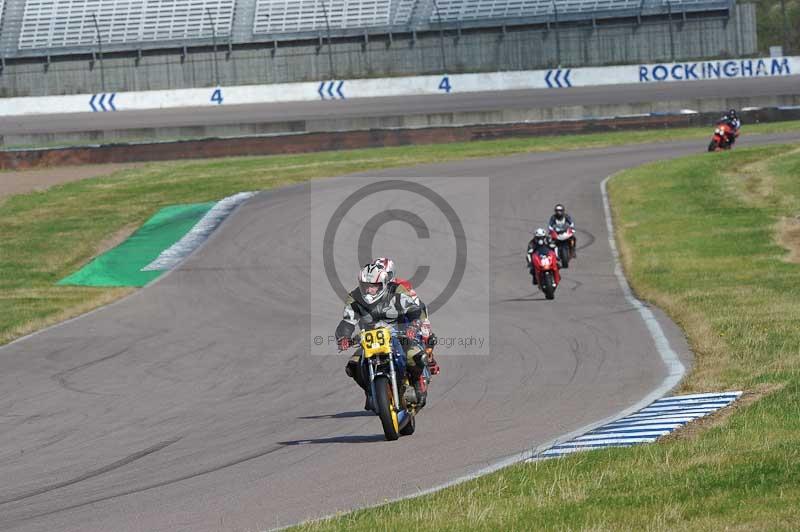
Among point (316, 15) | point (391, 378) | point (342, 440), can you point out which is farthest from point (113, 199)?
point (316, 15)

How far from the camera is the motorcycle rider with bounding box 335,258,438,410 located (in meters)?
10.8

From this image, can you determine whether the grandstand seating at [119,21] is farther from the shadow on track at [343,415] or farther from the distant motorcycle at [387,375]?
the distant motorcycle at [387,375]

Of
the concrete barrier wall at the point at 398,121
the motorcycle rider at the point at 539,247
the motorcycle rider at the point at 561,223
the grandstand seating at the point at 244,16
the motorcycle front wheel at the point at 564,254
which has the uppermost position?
the grandstand seating at the point at 244,16

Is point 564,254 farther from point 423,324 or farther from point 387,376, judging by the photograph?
point 387,376

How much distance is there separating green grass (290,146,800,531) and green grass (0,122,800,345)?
10.8 metres

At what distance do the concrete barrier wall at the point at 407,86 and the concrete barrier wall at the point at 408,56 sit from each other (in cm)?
143

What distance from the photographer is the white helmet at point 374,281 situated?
35.3ft

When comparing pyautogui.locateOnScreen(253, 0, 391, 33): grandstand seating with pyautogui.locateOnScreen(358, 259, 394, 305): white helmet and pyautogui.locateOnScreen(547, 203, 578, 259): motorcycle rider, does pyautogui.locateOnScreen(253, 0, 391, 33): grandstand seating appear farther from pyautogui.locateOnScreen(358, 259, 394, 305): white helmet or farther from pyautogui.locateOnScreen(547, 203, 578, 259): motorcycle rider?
pyautogui.locateOnScreen(358, 259, 394, 305): white helmet

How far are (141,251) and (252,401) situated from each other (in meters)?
15.8

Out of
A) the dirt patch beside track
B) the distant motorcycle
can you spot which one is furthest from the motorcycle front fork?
the dirt patch beside track

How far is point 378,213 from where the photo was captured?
31938mm

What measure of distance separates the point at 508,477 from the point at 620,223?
22551mm

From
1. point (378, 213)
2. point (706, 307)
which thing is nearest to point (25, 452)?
point (706, 307)

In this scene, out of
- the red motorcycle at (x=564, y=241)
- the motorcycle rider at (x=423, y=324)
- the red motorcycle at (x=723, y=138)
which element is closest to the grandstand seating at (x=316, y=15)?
the red motorcycle at (x=723, y=138)
